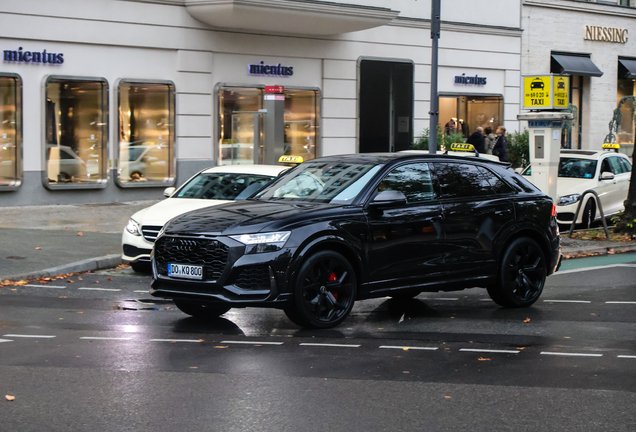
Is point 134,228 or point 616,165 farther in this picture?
point 616,165

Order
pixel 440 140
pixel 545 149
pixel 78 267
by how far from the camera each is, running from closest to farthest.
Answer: pixel 78 267
pixel 545 149
pixel 440 140

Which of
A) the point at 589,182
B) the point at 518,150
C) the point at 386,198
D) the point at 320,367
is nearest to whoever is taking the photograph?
the point at 320,367

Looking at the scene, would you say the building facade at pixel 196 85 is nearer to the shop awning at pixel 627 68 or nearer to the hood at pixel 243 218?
the shop awning at pixel 627 68

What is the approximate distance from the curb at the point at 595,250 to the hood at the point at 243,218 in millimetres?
7099

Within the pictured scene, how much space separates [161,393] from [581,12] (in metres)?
29.1

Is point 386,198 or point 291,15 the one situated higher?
point 291,15

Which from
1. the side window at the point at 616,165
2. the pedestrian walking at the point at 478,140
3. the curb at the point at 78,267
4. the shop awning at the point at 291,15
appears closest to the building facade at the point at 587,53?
the pedestrian walking at the point at 478,140

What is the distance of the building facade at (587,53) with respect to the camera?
3019 centimetres

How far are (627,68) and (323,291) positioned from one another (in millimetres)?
28315

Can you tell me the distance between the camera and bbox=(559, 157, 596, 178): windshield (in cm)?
1809

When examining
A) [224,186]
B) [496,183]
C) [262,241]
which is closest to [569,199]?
[224,186]

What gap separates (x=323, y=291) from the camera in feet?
26.0

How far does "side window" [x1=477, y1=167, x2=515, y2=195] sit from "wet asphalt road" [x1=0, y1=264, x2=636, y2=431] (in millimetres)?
1263

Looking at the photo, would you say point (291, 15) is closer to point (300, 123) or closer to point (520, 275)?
point (300, 123)
